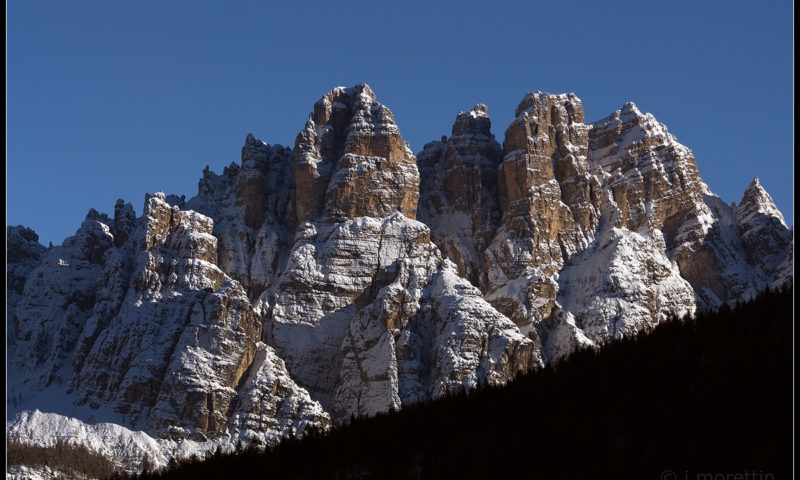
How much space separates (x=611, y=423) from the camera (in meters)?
20.0

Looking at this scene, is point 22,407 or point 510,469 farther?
point 22,407

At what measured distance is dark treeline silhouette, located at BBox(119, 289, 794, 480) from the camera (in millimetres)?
17672

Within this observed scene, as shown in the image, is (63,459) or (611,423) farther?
(63,459)

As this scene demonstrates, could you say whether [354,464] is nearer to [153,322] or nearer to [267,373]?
[267,373]

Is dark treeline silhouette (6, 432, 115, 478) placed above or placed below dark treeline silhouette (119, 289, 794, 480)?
above

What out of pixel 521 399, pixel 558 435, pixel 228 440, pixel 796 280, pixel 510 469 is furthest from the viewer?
pixel 228 440

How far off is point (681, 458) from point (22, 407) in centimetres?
18745

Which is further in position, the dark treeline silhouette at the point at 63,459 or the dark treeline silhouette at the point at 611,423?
the dark treeline silhouette at the point at 63,459

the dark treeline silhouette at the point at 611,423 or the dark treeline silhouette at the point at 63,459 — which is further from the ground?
the dark treeline silhouette at the point at 63,459

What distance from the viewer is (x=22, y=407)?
7564 inches

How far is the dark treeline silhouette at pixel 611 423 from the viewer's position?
58.0 ft

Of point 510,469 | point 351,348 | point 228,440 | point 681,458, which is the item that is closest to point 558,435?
point 510,469

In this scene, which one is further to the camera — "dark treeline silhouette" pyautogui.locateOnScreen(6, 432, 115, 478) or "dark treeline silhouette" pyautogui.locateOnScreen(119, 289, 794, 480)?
"dark treeline silhouette" pyautogui.locateOnScreen(6, 432, 115, 478)

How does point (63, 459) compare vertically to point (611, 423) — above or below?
above
